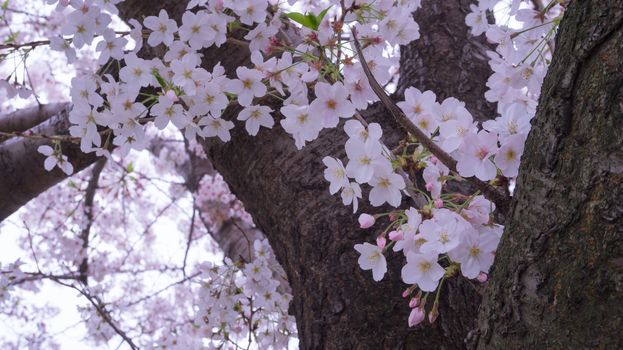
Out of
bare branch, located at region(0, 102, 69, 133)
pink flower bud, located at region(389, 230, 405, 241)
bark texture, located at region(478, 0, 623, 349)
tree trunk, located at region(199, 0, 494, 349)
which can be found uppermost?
bare branch, located at region(0, 102, 69, 133)

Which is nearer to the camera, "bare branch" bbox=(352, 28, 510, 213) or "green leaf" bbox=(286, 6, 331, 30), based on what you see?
"bare branch" bbox=(352, 28, 510, 213)

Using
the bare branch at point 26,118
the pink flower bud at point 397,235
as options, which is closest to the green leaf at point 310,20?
the pink flower bud at point 397,235

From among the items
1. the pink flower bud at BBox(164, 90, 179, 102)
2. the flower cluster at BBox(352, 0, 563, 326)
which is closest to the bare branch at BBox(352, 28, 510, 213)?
the flower cluster at BBox(352, 0, 563, 326)

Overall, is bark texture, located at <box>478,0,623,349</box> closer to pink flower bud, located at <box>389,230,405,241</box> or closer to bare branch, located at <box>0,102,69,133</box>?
pink flower bud, located at <box>389,230,405,241</box>

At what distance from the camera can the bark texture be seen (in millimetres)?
686

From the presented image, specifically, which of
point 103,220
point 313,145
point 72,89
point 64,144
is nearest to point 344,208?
point 313,145

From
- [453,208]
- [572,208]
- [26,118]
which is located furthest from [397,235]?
[26,118]

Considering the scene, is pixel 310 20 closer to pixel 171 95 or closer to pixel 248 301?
pixel 171 95

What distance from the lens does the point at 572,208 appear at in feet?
2.38

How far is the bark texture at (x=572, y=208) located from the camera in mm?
686

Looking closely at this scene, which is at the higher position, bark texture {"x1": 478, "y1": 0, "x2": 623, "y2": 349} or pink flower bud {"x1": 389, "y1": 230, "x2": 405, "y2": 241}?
pink flower bud {"x1": 389, "y1": 230, "x2": 405, "y2": 241}

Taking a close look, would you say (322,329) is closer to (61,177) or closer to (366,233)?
(366,233)

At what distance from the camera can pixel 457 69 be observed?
1901 millimetres

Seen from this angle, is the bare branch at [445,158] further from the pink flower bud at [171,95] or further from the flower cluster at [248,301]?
the flower cluster at [248,301]
